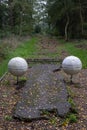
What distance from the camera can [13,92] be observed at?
9.26m

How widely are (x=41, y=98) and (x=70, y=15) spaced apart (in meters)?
25.8

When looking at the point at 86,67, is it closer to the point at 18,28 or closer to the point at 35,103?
the point at 35,103

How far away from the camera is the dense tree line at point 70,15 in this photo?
31625 mm

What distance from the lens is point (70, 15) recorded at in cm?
3284

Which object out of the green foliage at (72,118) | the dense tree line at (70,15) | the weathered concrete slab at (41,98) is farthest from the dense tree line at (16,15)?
the green foliage at (72,118)

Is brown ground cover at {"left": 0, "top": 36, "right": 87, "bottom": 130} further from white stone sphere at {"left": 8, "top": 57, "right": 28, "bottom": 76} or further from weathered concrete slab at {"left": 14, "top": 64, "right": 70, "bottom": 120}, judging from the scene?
white stone sphere at {"left": 8, "top": 57, "right": 28, "bottom": 76}

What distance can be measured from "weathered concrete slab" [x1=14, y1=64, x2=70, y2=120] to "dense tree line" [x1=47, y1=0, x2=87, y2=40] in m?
21.4

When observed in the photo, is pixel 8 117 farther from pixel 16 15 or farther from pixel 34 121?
pixel 16 15

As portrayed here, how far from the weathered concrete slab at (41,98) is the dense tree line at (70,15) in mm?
21390

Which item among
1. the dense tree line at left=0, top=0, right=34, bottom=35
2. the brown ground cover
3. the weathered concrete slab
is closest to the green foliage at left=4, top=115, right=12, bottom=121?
the brown ground cover

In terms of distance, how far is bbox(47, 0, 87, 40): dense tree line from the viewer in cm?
3162

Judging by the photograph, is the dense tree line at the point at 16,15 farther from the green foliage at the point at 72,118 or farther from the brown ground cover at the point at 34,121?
the green foliage at the point at 72,118

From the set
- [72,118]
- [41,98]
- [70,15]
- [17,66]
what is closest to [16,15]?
[70,15]

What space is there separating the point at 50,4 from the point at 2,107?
28840 millimetres
